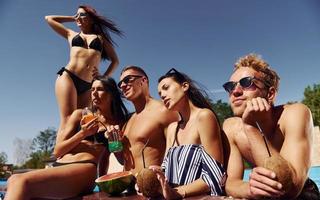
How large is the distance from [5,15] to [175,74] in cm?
373

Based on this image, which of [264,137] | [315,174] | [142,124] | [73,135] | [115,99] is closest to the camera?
[264,137]

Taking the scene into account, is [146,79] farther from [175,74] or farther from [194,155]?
[194,155]

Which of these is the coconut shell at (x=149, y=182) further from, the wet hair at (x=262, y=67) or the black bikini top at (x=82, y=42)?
the black bikini top at (x=82, y=42)

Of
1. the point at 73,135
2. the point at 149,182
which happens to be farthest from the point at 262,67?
the point at 73,135

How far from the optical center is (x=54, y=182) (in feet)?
9.61

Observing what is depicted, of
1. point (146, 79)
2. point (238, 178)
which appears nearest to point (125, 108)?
point (146, 79)

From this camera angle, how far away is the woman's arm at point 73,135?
3.04 metres

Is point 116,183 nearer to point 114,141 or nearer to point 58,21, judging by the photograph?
point 114,141

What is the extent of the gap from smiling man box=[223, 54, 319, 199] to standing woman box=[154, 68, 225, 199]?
0.47 ft

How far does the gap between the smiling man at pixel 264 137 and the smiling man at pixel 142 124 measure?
821 millimetres

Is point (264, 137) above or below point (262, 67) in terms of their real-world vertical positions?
below

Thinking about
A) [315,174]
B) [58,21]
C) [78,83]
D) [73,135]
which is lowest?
[315,174]

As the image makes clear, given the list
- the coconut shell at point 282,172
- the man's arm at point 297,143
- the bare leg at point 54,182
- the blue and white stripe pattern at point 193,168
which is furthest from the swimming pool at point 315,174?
the coconut shell at point 282,172

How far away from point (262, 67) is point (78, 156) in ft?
6.50
